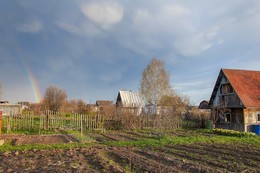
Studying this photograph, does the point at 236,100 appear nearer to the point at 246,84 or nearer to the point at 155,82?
the point at 246,84

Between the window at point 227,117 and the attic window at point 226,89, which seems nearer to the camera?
the attic window at point 226,89

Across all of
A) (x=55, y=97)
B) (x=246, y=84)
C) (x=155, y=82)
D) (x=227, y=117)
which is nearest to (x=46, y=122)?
(x=227, y=117)

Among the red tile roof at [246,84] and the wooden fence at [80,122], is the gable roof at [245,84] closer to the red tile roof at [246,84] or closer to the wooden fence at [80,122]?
the red tile roof at [246,84]

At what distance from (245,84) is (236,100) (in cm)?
274

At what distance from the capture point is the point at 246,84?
28.1 meters

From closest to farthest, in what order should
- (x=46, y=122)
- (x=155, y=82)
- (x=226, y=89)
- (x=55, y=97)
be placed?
1. (x=46, y=122)
2. (x=226, y=89)
3. (x=155, y=82)
4. (x=55, y=97)

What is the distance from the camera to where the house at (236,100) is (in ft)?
84.9

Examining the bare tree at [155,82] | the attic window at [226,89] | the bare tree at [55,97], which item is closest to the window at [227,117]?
the attic window at [226,89]

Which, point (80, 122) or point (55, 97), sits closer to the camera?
point (80, 122)

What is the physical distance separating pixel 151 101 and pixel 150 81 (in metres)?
3.34

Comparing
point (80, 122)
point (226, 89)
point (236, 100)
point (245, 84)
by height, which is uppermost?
point (245, 84)

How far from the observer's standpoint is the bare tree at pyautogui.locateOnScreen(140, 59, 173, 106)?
45.0 m

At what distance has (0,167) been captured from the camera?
25.6 feet

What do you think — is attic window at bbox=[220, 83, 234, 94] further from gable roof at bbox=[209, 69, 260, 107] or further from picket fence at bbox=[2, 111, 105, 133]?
picket fence at bbox=[2, 111, 105, 133]
